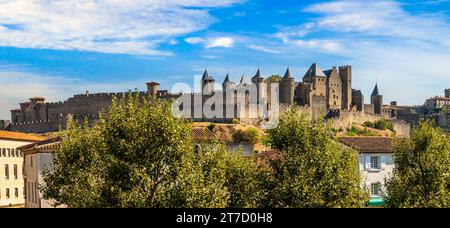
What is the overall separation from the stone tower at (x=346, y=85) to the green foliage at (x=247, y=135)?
6697cm

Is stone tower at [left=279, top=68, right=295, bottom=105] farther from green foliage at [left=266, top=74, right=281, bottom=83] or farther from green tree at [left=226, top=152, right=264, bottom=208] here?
green tree at [left=226, top=152, right=264, bottom=208]

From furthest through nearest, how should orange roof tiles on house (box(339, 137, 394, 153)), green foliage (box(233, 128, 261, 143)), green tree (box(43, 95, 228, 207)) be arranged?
green foliage (box(233, 128, 261, 143)) → orange roof tiles on house (box(339, 137, 394, 153)) → green tree (box(43, 95, 228, 207))

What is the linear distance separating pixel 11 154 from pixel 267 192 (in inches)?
1932

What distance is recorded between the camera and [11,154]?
2675 inches

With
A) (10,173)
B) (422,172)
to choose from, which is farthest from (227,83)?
(422,172)

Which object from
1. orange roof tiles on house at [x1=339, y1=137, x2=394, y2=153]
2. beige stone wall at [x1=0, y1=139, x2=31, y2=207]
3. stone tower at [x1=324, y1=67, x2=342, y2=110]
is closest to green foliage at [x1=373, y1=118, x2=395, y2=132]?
stone tower at [x1=324, y1=67, x2=342, y2=110]

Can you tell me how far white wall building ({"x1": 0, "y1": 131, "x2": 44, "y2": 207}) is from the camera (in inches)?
2542

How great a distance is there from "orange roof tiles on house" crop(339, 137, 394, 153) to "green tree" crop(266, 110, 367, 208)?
17.7 m

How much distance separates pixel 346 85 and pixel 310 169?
144m

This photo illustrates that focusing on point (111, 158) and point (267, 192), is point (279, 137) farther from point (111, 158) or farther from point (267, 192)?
point (111, 158)

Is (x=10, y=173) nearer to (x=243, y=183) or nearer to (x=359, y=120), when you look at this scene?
(x=243, y=183)

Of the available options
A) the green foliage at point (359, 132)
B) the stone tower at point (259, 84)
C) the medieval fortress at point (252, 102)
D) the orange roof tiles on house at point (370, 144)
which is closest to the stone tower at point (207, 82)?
the medieval fortress at point (252, 102)

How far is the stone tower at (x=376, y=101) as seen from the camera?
172m
